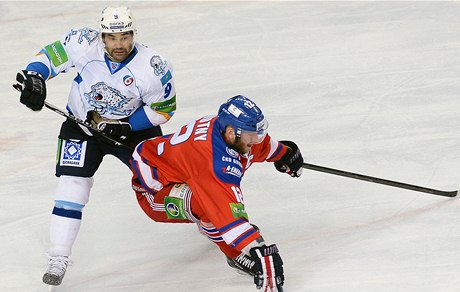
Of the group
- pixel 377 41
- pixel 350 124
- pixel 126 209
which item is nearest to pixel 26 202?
pixel 126 209

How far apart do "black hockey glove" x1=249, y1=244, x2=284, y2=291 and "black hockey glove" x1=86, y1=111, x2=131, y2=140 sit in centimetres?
85

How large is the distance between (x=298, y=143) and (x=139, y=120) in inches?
50.9

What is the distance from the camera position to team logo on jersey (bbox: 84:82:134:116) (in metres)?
4.15

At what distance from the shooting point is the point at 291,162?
14.1ft

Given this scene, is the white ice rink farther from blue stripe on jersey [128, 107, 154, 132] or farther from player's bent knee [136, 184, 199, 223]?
blue stripe on jersey [128, 107, 154, 132]

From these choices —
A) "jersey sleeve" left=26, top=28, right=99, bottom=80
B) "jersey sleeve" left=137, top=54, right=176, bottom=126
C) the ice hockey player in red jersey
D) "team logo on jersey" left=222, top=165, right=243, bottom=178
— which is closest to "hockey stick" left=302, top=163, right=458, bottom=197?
the ice hockey player in red jersey

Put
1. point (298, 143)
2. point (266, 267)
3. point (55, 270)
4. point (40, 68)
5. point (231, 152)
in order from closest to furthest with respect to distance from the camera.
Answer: point (266, 267) < point (231, 152) < point (55, 270) < point (40, 68) < point (298, 143)

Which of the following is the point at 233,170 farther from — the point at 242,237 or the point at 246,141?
the point at 242,237

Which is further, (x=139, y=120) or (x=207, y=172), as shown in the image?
(x=139, y=120)

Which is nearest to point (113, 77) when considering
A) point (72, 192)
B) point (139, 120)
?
point (139, 120)

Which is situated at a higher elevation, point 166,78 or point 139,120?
point 166,78

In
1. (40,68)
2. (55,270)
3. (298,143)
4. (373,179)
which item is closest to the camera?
(55,270)

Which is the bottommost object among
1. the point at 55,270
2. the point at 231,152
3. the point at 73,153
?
the point at 55,270

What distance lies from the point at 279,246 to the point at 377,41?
8.29ft
